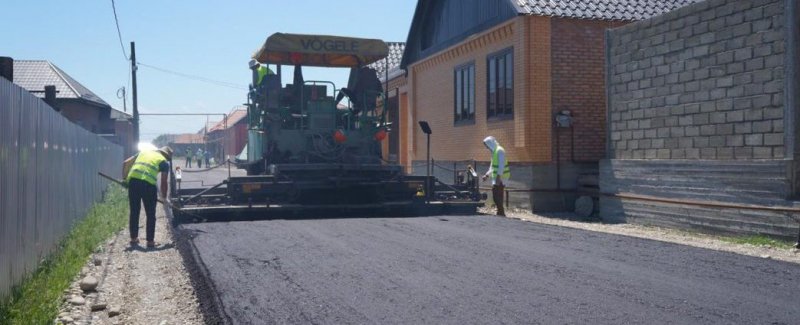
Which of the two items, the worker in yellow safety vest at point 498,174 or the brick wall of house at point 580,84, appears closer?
the worker in yellow safety vest at point 498,174

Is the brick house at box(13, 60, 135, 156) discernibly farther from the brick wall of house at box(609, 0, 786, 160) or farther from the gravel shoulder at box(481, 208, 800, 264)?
the brick wall of house at box(609, 0, 786, 160)

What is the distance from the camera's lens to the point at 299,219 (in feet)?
45.6

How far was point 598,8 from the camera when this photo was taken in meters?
17.1

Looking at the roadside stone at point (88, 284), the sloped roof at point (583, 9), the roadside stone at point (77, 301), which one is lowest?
the roadside stone at point (77, 301)

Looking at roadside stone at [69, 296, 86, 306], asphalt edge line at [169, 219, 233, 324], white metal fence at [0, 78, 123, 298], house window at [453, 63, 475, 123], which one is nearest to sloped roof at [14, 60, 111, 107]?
house window at [453, 63, 475, 123]

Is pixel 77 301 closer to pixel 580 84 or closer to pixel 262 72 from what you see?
pixel 262 72

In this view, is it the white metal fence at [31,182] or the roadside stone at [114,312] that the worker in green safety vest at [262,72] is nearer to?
the white metal fence at [31,182]

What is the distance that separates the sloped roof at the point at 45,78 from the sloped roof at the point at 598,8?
26.9 metres

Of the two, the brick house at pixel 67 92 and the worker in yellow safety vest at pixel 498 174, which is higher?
the brick house at pixel 67 92

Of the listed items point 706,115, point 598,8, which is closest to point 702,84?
point 706,115

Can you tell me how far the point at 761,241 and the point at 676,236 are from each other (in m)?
1.56

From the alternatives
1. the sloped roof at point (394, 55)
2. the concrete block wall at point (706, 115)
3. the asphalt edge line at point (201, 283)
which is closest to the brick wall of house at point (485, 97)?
the concrete block wall at point (706, 115)

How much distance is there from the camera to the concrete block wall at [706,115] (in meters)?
10.6

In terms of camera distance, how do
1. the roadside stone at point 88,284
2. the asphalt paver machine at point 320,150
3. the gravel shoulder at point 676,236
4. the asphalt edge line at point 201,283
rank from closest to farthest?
the asphalt edge line at point 201,283
the roadside stone at point 88,284
the gravel shoulder at point 676,236
the asphalt paver machine at point 320,150
